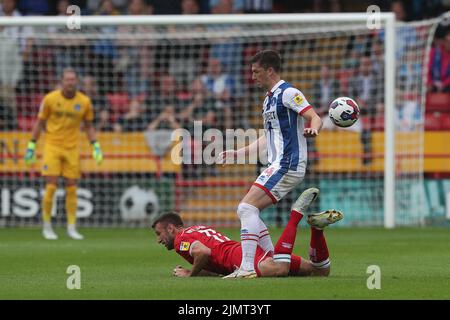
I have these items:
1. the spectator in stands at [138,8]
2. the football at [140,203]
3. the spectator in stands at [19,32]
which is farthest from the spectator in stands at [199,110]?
the spectator in stands at [19,32]

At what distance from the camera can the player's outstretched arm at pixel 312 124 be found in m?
8.95

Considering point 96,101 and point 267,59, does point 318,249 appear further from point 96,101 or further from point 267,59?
point 96,101

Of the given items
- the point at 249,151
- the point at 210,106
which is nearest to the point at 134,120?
the point at 210,106

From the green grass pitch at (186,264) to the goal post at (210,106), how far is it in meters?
1.98

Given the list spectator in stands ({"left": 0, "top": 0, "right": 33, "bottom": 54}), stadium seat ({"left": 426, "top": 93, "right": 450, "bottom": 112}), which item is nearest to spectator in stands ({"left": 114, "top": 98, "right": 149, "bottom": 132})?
spectator in stands ({"left": 0, "top": 0, "right": 33, "bottom": 54})

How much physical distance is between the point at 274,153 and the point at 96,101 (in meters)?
11.8

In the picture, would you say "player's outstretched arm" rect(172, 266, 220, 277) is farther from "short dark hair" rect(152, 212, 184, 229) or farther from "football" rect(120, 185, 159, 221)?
"football" rect(120, 185, 159, 221)

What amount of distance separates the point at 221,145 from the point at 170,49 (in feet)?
10.2

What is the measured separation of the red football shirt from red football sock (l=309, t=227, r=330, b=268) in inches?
19.4

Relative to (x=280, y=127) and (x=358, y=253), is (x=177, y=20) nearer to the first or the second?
(x=358, y=253)

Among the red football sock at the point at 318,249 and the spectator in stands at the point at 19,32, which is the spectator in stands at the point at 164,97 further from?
the red football sock at the point at 318,249

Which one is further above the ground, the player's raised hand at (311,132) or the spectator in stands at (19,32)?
the spectator in stands at (19,32)

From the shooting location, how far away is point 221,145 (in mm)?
19969

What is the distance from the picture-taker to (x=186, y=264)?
1177 centimetres
